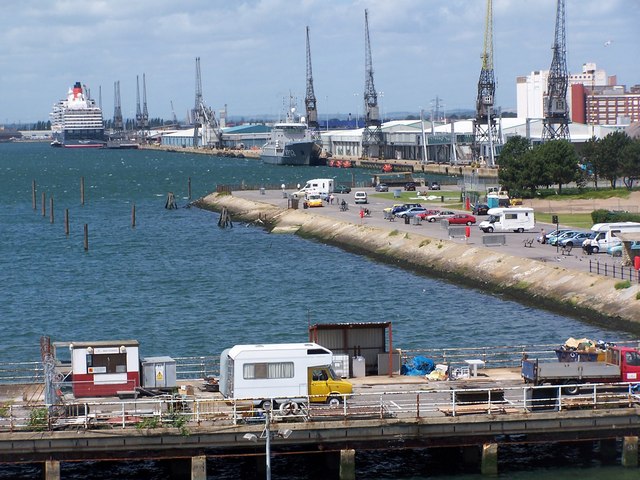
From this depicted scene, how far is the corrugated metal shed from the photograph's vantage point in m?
40.2

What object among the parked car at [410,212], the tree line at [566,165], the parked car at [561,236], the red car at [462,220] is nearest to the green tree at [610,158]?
the tree line at [566,165]

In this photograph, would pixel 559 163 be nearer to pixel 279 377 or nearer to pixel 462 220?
pixel 462 220

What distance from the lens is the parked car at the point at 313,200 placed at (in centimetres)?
12256

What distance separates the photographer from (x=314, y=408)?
33.9 m

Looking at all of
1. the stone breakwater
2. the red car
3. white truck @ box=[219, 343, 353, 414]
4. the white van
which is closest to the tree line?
the stone breakwater

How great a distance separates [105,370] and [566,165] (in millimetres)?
87238

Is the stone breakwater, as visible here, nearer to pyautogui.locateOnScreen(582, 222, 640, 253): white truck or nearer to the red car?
pyautogui.locateOnScreen(582, 222, 640, 253): white truck

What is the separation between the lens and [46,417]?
3347cm

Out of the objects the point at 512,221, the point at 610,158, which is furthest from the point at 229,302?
the point at 610,158

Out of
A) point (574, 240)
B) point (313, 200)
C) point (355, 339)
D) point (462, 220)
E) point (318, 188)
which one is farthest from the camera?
point (318, 188)

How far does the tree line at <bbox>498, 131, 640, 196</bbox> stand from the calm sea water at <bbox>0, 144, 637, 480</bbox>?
79.7ft

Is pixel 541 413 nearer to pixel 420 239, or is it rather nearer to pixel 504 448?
pixel 504 448

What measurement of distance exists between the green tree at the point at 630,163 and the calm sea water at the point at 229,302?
36.1 meters

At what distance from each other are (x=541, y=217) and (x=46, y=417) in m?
72.9
